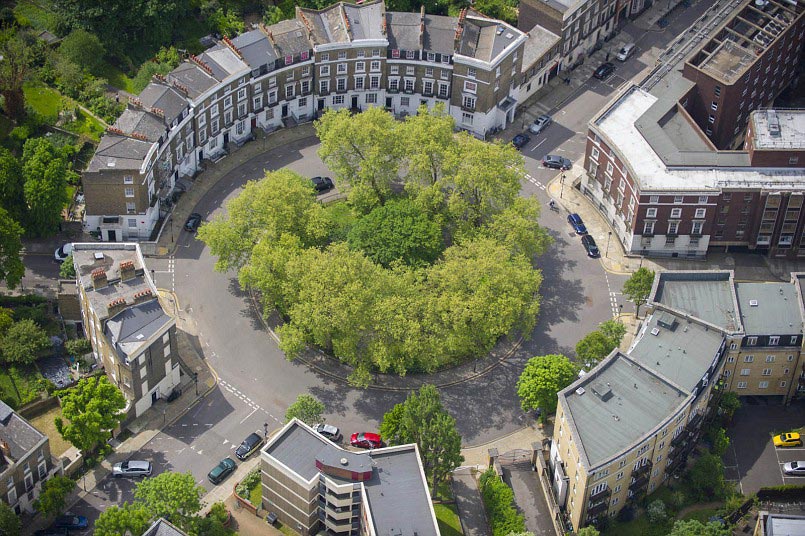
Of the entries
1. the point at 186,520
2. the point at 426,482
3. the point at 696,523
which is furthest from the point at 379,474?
the point at 696,523

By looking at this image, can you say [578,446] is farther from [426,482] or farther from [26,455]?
[26,455]

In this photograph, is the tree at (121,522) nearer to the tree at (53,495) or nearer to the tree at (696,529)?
the tree at (53,495)

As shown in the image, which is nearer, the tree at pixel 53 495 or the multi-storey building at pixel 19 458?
the multi-storey building at pixel 19 458

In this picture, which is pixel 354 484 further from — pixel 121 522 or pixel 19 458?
pixel 19 458

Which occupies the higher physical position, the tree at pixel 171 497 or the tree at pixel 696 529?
the tree at pixel 171 497

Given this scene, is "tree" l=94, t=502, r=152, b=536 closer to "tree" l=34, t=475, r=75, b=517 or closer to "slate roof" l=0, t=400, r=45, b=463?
"tree" l=34, t=475, r=75, b=517

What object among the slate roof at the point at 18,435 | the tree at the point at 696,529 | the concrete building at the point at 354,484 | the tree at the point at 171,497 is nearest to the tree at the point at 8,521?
the slate roof at the point at 18,435

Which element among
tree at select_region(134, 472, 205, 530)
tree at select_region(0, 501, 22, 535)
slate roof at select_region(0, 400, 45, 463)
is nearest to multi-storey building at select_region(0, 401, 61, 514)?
slate roof at select_region(0, 400, 45, 463)
